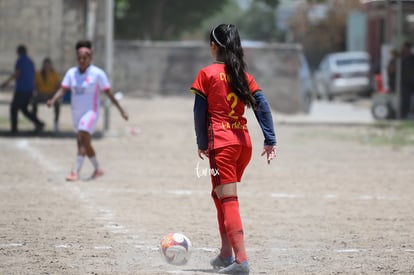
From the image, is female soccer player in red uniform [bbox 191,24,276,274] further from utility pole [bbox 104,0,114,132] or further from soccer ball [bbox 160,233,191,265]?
utility pole [bbox 104,0,114,132]

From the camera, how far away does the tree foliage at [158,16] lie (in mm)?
47969

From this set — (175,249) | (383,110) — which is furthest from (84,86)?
(383,110)

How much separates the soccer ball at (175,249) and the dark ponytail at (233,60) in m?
1.18

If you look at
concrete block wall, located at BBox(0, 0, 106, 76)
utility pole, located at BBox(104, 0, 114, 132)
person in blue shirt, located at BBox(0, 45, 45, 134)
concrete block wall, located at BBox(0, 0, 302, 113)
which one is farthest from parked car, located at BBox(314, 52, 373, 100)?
person in blue shirt, located at BBox(0, 45, 45, 134)

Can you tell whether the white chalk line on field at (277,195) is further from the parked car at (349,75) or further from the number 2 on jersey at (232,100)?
the parked car at (349,75)

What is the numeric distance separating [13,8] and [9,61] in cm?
137

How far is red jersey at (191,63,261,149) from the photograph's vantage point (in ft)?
23.9

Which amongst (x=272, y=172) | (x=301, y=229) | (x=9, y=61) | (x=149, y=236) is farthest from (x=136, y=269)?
(x=9, y=61)

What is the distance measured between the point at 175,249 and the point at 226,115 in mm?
1109

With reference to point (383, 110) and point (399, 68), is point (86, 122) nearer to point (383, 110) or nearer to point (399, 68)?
point (399, 68)

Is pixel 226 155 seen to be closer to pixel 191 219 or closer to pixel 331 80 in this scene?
pixel 191 219

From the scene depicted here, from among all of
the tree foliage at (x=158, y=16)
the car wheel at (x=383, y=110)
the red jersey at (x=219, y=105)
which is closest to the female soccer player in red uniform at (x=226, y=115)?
the red jersey at (x=219, y=105)

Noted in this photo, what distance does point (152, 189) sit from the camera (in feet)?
42.1

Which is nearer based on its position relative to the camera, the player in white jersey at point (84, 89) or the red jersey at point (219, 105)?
the red jersey at point (219, 105)
